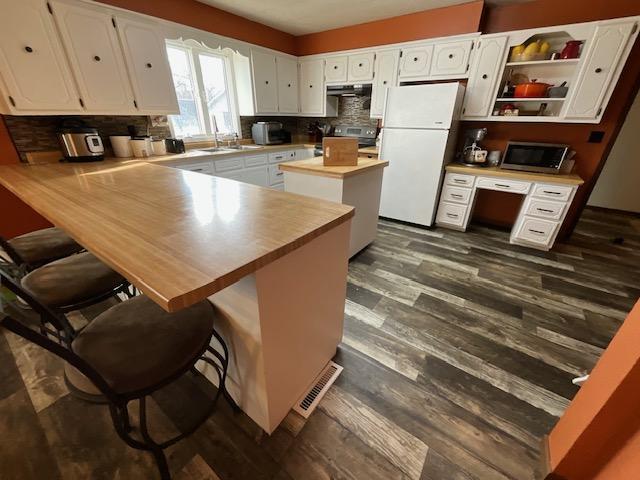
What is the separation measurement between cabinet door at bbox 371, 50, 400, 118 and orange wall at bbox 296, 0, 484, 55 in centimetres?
19

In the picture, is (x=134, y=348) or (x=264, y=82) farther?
(x=264, y=82)

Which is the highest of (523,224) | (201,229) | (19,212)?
(201,229)

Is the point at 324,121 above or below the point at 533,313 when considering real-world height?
above

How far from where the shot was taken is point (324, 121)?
4566mm

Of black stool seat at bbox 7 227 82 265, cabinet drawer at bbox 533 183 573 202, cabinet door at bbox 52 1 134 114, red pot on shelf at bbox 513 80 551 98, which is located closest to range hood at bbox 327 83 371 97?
red pot on shelf at bbox 513 80 551 98

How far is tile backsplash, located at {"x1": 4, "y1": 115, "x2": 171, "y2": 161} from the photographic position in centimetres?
219

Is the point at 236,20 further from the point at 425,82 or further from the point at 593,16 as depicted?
the point at 593,16

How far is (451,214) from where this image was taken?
10.9 ft

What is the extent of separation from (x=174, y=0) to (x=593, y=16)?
166 inches

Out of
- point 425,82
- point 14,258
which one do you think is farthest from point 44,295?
point 425,82

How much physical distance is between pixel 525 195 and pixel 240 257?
11.0ft

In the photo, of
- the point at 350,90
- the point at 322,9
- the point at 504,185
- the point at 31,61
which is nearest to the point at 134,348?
the point at 31,61

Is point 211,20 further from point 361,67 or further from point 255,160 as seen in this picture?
point 361,67

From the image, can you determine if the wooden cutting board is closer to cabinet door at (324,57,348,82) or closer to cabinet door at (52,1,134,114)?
cabinet door at (52,1,134,114)
